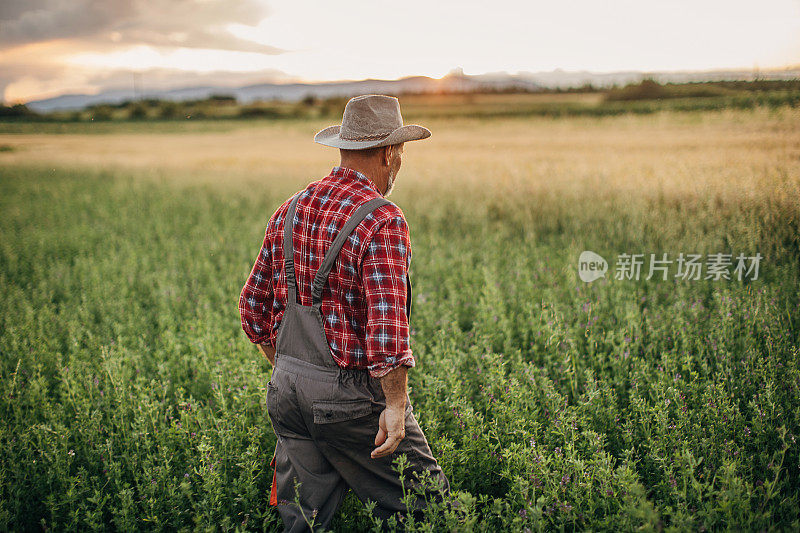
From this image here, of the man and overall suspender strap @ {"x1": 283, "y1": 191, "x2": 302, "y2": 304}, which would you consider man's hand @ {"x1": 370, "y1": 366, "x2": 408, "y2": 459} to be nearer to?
the man

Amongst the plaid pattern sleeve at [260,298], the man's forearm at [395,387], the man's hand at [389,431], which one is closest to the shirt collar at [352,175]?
the plaid pattern sleeve at [260,298]

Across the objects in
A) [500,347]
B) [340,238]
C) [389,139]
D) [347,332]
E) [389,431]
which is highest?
[389,139]

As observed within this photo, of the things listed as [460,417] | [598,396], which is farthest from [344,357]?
[598,396]

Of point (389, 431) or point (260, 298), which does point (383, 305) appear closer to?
point (389, 431)

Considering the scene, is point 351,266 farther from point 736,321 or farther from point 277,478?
point 736,321

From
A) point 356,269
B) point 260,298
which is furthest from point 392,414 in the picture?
point 260,298

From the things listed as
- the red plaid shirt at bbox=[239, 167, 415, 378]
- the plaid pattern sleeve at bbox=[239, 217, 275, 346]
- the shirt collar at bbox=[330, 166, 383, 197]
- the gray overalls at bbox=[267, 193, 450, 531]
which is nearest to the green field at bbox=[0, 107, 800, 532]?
the gray overalls at bbox=[267, 193, 450, 531]

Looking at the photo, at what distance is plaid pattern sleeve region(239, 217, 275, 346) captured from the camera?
262 centimetres

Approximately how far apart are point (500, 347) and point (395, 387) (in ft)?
9.05

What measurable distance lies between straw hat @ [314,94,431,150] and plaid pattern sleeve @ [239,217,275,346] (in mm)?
631

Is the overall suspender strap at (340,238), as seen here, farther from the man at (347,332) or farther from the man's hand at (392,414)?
the man's hand at (392,414)

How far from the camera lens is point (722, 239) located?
278 inches

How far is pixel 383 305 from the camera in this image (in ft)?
7.06

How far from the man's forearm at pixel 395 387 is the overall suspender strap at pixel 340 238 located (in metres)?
0.47
